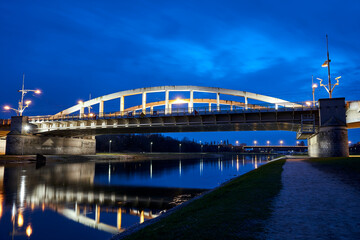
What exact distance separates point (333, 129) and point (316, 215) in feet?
109

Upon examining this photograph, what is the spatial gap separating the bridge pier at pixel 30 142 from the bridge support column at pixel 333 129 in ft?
197

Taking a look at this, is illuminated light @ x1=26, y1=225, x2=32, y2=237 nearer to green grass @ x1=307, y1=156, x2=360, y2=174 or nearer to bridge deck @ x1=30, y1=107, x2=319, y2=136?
green grass @ x1=307, y1=156, x2=360, y2=174

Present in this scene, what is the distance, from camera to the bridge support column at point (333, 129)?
1422 inches

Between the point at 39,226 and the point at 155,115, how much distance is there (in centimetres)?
3708

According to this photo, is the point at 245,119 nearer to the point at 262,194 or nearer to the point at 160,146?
the point at 262,194

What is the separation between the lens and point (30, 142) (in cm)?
6109

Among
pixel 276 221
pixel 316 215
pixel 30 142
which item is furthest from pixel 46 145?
pixel 316 215

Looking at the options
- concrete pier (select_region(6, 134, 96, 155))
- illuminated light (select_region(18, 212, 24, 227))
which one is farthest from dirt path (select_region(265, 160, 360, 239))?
concrete pier (select_region(6, 134, 96, 155))

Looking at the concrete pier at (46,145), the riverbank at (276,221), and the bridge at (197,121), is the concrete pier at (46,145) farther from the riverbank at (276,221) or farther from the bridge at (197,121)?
the riverbank at (276,221)

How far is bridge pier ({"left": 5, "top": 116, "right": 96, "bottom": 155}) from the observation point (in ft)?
192

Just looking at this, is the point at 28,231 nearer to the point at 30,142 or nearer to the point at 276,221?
the point at 276,221

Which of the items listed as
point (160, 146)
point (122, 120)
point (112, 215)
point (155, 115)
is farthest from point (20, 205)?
point (160, 146)

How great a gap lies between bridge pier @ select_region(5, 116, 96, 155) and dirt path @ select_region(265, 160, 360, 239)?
204 feet

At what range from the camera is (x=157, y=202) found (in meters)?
18.3
